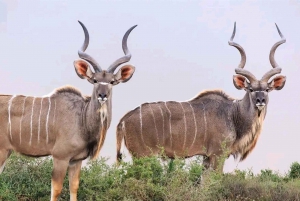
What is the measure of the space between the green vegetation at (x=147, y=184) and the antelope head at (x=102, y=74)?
1.26m

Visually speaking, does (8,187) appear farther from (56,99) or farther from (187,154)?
(187,154)

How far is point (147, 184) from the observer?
759cm

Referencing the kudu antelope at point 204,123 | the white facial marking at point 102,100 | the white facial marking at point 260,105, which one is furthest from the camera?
the white facial marking at point 260,105

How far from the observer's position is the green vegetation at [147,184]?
7527 millimetres

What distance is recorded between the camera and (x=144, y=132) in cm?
913

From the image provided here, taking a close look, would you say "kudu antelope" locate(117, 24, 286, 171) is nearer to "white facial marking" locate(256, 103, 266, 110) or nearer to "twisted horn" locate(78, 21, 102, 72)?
"white facial marking" locate(256, 103, 266, 110)

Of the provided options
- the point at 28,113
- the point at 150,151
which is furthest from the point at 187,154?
the point at 28,113

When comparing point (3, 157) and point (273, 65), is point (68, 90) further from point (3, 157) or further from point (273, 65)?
point (273, 65)

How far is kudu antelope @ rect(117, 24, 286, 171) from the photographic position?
9.12m

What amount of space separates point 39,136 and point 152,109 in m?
2.29

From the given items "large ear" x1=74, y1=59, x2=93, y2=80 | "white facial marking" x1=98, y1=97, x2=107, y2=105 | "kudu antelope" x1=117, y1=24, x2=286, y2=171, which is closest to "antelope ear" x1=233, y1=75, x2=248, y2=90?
"kudu antelope" x1=117, y1=24, x2=286, y2=171

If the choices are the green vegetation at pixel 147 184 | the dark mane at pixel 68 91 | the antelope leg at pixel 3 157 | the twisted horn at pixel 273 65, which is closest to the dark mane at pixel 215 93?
the twisted horn at pixel 273 65

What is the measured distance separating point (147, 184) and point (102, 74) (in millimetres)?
1665

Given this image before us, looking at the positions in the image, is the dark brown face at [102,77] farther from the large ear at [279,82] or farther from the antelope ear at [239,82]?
the large ear at [279,82]
